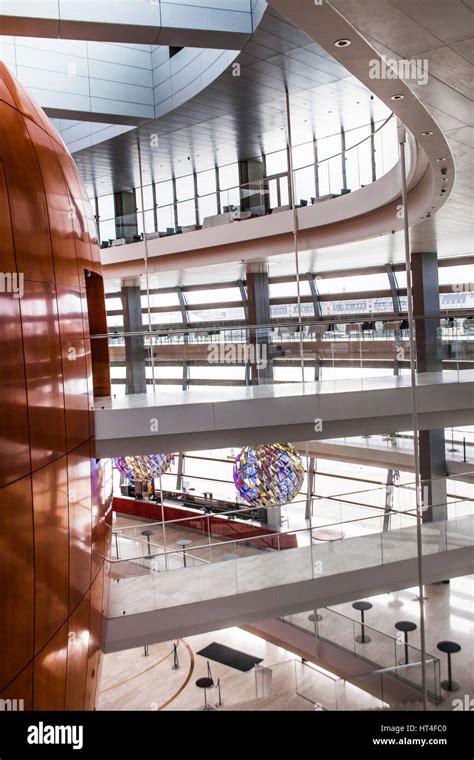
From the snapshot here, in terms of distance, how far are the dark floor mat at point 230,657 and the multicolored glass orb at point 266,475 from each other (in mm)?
7031

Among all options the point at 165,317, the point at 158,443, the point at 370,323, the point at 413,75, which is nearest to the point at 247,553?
the point at 158,443

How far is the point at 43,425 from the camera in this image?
5.24 m

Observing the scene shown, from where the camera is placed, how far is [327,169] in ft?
49.0

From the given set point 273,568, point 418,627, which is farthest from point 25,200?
point 418,627

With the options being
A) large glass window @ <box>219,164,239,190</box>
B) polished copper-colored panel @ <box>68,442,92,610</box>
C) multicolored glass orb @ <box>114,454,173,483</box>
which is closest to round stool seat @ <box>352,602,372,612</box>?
multicolored glass orb @ <box>114,454,173,483</box>

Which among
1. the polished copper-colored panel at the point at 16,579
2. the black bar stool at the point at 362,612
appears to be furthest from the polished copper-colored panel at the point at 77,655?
the black bar stool at the point at 362,612

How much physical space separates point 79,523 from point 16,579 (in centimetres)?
138

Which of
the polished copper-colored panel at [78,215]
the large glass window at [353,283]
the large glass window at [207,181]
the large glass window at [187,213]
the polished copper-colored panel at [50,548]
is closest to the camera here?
the polished copper-colored panel at [50,548]

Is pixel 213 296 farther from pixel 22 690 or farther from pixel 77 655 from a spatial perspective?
pixel 22 690

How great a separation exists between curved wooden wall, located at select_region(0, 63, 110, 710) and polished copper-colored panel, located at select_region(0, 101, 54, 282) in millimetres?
13

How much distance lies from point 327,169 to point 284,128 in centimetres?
136

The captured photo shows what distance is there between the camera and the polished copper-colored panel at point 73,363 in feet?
18.9

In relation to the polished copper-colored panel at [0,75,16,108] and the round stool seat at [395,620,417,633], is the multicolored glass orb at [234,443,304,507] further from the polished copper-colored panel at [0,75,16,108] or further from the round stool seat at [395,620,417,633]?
the round stool seat at [395,620,417,633]

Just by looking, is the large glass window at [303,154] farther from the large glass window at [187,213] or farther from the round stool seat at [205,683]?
the round stool seat at [205,683]
